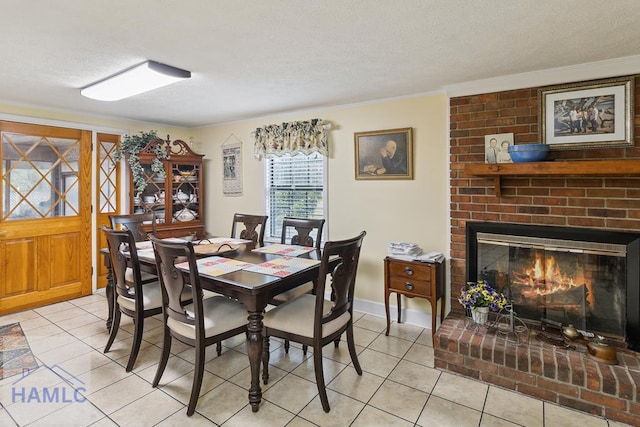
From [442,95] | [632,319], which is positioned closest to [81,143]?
[442,95]

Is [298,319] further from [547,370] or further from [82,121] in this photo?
[82,121]

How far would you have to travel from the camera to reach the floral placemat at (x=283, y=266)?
2.21 metres

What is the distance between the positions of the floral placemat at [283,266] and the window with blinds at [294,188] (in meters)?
1.42

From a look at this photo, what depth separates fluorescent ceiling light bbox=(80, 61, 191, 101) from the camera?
242 centimetres

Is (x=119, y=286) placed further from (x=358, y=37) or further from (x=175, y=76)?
(x=358, y=37)

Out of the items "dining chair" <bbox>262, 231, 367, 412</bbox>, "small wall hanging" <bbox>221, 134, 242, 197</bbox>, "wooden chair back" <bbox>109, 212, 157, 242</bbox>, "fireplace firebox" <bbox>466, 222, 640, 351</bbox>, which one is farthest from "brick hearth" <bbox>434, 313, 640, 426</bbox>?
"small wall hanging" <bbox>221, 134, 242, 197</bbox>

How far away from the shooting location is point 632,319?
235 centimetres

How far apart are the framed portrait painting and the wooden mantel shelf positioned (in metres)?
0.75

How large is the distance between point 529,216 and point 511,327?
2.92 feet

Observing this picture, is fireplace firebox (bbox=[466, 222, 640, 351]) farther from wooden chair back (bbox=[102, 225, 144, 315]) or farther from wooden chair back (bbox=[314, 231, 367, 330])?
wooden chair back (bbox=[102, 225, 144, 315])

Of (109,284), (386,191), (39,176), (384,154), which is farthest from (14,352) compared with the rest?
(384,154)

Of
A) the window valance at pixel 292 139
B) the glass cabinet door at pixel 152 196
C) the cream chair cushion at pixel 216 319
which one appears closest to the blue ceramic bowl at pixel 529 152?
the window valance at pixel 292 139

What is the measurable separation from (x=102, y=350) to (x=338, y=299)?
2.07 m

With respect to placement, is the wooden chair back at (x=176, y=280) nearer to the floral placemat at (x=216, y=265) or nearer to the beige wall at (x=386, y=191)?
the floral placemat at (x=216, y=265)
